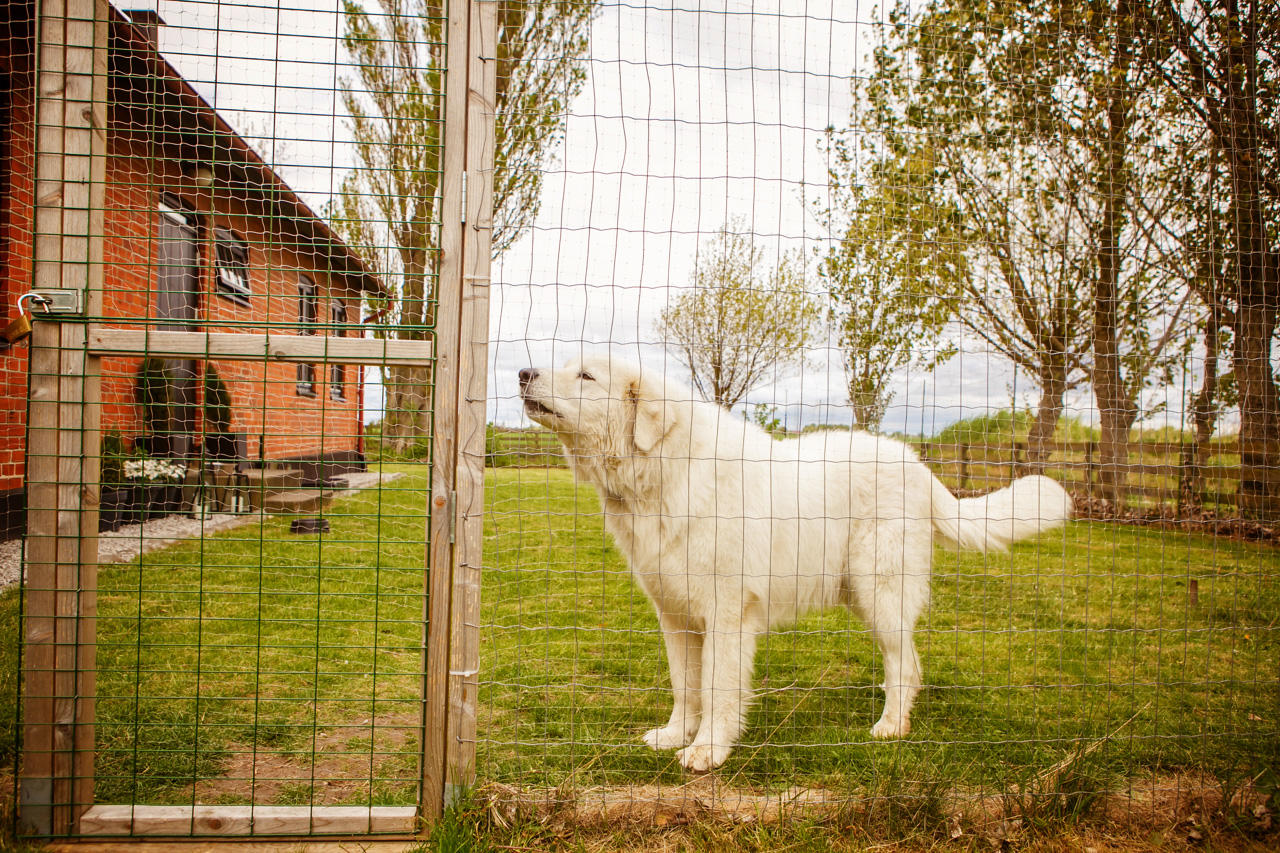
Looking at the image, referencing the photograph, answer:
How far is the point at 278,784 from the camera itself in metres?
2.53

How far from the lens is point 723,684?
9.12ft

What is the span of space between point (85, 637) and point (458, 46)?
2441 millimetres

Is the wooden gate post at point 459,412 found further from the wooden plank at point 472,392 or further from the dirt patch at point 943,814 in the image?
the dirt patch at point 943,814

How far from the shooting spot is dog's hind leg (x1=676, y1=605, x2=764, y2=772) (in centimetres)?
270

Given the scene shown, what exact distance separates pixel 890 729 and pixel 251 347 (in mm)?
3240

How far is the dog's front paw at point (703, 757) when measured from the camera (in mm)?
2631

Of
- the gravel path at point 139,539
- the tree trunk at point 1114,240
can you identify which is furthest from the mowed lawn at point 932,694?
the gravel path at point 139,539

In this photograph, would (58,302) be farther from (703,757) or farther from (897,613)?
(897,613)

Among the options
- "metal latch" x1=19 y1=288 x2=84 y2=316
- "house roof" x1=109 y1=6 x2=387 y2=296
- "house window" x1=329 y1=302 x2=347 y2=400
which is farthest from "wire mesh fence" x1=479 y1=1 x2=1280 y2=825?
"metal latch" x1=19 y1=288 x2=84 y2=316

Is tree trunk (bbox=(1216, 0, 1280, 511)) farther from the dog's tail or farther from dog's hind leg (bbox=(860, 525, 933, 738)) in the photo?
dog's hind leg (bbox=(860, 525, 933, 738))

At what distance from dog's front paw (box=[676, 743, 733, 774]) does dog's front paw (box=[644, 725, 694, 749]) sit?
182 mm

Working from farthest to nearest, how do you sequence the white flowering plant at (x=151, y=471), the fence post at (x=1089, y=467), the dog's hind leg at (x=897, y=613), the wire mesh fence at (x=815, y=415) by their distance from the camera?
the white flowering plant at (x=151, y=471), the dog's hind leg at (x=897, y=613), the fence post at (x=1089, y=467), the wire mesh fence at (x=815, y=415)

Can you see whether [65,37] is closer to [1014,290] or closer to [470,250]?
[470,250]

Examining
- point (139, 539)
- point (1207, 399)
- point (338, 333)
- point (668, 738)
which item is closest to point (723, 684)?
point (668, 738)
